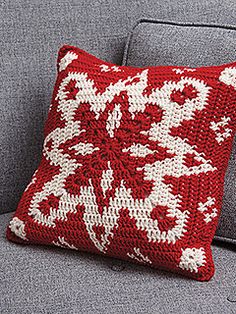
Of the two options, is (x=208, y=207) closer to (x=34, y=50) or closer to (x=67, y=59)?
(x=67, y=59)

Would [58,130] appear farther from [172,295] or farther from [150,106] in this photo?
[172,295]

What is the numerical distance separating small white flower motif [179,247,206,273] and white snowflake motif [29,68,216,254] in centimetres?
3

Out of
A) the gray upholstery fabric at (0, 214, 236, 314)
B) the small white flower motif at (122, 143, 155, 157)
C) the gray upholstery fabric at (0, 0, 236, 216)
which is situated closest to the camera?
the gray upholstery fabric at (0, 214, 236, 314)

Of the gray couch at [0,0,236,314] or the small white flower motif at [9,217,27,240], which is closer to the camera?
the gray couch at [0,0,236,314]

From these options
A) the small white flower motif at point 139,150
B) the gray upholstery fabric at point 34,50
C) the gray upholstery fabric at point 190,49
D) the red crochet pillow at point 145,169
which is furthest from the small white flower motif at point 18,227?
the gray upholstery fabric at point 190,49

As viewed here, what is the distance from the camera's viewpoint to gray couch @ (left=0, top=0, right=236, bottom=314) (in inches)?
47.4

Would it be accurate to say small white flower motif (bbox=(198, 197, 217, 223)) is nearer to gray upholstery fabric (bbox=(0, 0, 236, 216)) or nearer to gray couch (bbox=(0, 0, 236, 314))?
gray couch (bbox=(0, 0, 236, 314))

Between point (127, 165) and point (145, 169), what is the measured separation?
36mm

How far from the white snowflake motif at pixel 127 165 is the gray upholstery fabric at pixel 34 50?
20 cm

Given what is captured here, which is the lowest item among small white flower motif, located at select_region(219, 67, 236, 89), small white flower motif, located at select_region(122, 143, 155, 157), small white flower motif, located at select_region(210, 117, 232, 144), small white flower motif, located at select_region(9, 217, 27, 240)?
small white flower motif, located at select_region(9, 217, 27, 240)

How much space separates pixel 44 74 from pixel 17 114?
12 cm

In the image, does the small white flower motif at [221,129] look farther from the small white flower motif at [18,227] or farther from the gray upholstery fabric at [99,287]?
the small white flower motif at [18,227]

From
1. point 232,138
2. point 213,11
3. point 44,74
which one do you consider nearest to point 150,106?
point 232,138

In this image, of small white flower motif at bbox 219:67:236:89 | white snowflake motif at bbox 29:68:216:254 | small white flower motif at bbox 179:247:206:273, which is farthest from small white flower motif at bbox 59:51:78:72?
small white flower motif at bbox 179:247:206:273
